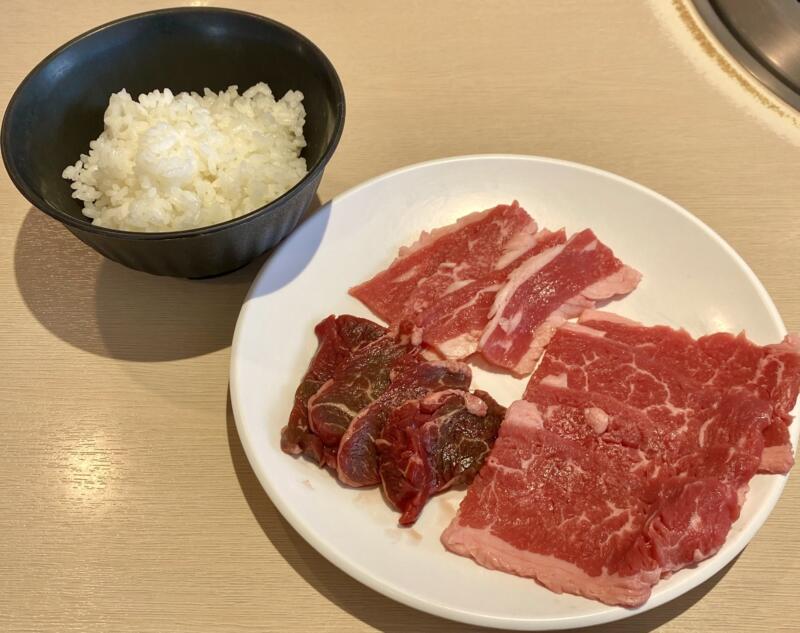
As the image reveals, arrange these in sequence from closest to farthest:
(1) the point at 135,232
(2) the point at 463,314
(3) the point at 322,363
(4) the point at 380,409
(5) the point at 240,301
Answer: (1) the point at 135,232
(4) the point at 380,409
(3) the point at 322,363
(2) the point at 463,314
(5) the point at 240,301

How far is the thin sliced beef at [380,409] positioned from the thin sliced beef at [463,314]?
0.11 meters

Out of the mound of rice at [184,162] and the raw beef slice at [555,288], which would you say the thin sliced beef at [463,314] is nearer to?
the raw beef slice at [555,288]

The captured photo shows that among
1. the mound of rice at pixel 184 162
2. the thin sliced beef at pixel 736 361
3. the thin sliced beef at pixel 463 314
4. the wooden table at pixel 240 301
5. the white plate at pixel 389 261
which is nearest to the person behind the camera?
the white plate at pixel 389 261

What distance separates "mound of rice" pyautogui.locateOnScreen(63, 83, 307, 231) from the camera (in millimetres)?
2016

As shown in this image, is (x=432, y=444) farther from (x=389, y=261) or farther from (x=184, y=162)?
(x=184, y=162)

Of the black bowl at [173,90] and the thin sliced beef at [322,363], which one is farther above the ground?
the black bowl at [173,90]

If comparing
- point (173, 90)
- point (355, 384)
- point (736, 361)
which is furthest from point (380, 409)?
point (173, 90)

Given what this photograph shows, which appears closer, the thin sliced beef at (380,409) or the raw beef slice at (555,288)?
the thin sliced beef at (380,409)

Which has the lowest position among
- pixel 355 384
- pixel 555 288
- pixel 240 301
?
pixel 240 301

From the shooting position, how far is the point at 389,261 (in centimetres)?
237

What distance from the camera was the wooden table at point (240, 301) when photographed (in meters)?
1.79

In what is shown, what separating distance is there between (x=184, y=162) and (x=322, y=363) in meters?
0.76

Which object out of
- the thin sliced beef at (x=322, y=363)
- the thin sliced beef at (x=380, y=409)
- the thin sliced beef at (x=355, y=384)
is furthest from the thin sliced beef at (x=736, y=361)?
the thin sliced beef at (x=322, y=363)

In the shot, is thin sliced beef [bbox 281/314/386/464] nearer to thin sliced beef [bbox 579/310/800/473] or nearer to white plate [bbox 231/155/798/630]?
white plate [bbox 231/155/798/630]
